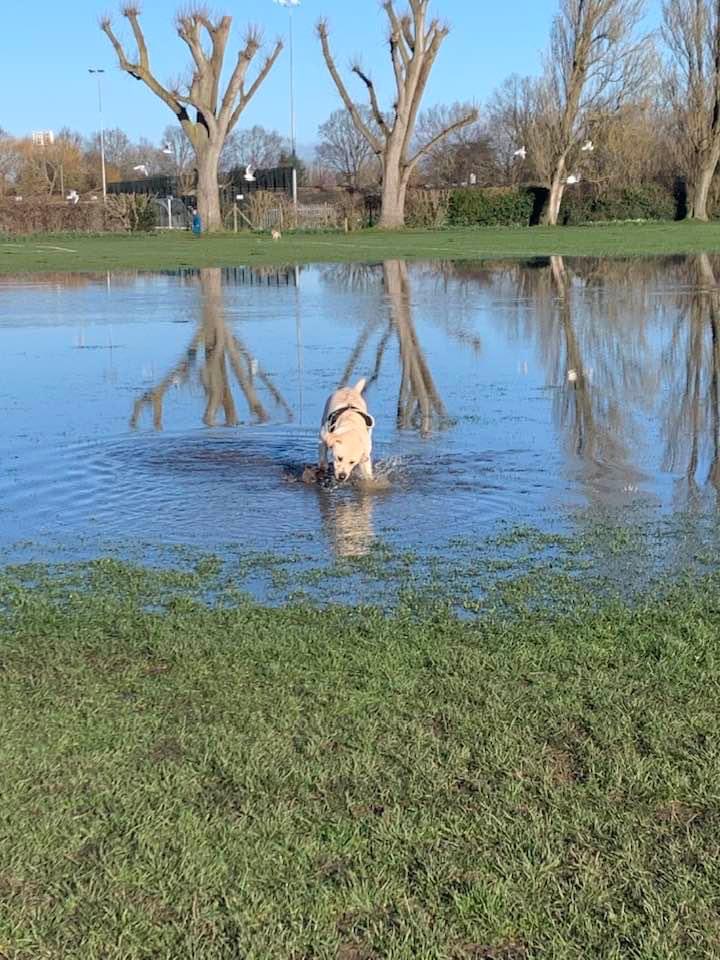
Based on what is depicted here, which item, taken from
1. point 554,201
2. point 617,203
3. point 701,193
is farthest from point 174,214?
point 701,193

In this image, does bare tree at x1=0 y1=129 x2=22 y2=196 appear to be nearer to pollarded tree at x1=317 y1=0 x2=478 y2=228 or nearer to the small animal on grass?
pollarded tree at x1=317 y1=0 x2=478 y2=228

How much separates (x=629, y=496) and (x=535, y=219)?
57.8m

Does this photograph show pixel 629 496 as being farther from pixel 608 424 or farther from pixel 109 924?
pixel 109 924

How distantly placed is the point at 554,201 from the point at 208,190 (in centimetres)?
1810

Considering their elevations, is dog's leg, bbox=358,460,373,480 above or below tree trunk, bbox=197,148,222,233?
below

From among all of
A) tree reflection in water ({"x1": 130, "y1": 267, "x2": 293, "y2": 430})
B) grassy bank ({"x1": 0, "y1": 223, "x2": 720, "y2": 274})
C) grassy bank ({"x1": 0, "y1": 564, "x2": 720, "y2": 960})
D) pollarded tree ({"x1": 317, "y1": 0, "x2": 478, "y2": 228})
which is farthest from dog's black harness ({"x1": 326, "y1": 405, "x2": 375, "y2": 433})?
pollarded tree ({"x1": 317, "y1": 0, "x2": 478, "y2": 228})

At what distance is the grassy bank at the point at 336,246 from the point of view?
37.0m

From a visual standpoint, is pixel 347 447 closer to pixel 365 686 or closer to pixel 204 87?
pixel 365 686

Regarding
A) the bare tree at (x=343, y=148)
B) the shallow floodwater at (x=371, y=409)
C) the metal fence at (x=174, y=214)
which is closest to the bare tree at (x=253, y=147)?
the bare tree at (x=343, y=148)

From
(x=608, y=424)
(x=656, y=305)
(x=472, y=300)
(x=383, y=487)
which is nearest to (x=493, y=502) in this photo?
(x=383, y=487)

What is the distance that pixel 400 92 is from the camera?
53.7 metres

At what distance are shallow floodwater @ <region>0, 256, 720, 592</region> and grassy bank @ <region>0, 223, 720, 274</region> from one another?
14.5 meters

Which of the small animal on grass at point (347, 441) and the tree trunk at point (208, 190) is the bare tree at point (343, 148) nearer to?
the tree trunk at point (208, 190)

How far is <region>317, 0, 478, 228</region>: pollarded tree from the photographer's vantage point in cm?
5309
